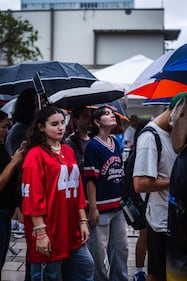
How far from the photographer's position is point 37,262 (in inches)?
127

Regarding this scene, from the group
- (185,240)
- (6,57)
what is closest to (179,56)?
(185,240)

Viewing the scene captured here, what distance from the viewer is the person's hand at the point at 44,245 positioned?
313 cm

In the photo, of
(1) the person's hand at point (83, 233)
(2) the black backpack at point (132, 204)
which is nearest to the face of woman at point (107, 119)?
(2) the black backpack at point (132, 204)

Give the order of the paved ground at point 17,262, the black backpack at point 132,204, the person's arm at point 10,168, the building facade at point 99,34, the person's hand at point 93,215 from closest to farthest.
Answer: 1. the person's arm at point 10,168
2. the black backpack at point 132,204
3. the person's hand at point 93,215
4. the paved ground at point 17,262
5. the building facade at point 99,34

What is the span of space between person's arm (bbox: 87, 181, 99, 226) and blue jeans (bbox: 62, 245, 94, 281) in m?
0.61

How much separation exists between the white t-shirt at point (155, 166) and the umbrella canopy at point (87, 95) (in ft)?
4.40

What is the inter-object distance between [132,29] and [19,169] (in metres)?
36.2

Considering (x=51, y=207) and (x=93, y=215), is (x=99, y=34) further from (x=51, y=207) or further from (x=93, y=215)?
(x=51, y=207)

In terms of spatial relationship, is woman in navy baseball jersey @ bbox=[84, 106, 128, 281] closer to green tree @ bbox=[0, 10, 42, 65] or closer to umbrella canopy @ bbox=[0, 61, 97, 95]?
umbrella canopy @ bbox=[0, 61, 97, 95]

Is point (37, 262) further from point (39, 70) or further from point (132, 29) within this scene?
point (132, 29)

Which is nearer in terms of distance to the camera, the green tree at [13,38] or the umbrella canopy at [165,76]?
the umbrella canopy at [165,76]

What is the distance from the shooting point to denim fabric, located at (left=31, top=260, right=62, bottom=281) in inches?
127

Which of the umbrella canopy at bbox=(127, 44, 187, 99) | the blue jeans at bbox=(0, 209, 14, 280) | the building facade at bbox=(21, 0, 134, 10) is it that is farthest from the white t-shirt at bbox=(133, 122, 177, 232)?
the building facade at bbox=(21, 0, 134, 10)

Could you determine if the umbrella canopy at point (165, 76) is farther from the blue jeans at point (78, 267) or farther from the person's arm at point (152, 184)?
the blue jeans at point (78, 267)
